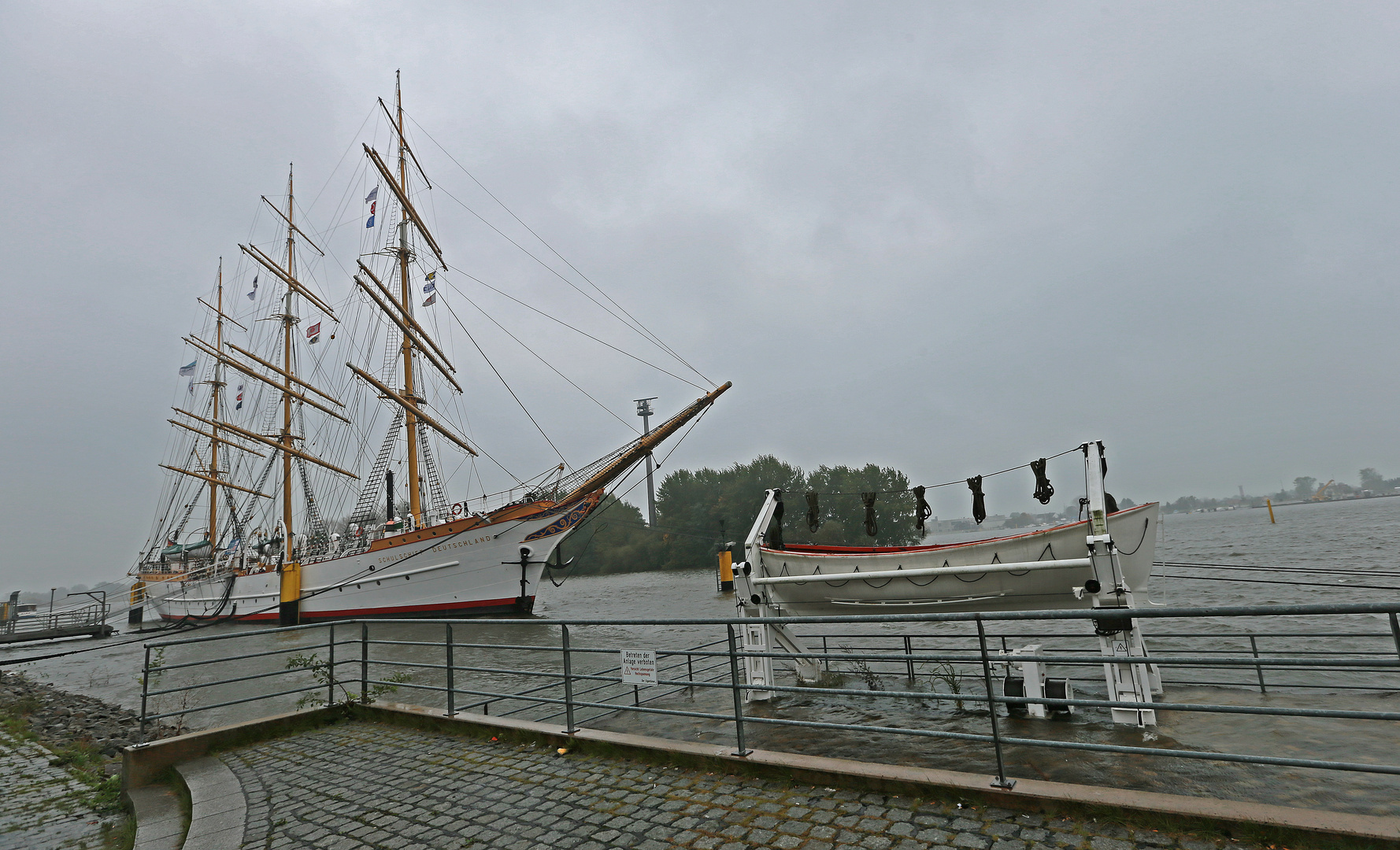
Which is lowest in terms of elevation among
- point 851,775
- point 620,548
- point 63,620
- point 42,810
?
point 42,810

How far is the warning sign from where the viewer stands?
5434 millimetres

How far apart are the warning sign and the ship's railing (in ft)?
0.21

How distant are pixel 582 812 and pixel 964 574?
4816mm

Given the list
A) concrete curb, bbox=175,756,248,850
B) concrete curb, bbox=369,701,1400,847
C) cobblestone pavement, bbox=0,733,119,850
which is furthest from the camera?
cobblestone pavement, bbox=0,733,119,850

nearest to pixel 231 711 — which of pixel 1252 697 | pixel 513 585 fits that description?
pixel 1252 697

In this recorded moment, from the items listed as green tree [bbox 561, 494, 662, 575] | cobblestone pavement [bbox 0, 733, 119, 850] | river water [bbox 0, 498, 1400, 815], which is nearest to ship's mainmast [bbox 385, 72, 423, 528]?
river water [bbox 0, 498, 1400, 815]

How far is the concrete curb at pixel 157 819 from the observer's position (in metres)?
4.61

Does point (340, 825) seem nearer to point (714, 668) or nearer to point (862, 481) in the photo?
point (714, 668)

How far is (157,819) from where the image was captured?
511cm

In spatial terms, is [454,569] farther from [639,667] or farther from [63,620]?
[639,667]

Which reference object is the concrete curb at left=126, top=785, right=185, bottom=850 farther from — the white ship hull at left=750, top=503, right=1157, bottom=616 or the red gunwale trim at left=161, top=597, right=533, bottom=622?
the red gunwale trim at left=161, top=597, right=533, bottom=622

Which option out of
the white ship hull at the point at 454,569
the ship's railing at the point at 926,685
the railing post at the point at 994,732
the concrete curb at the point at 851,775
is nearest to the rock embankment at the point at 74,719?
the ship's railing at the point at 926,685

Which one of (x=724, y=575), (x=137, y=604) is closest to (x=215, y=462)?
(x=137, y=604)

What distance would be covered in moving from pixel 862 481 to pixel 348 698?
69386 millimetres
